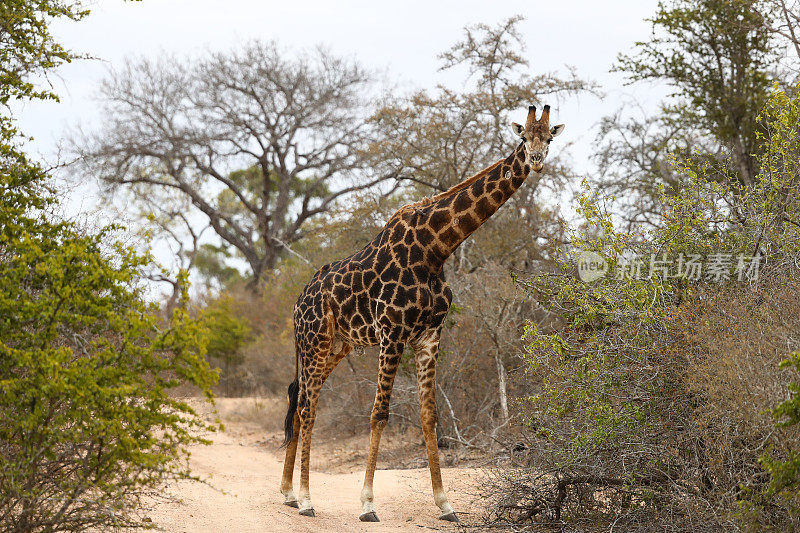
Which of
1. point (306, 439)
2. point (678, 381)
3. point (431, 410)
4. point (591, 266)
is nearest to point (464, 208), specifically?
point (591, 266)

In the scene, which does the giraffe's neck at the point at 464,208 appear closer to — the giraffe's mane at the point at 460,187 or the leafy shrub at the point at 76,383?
the giraffe's mane at the point at 460,187

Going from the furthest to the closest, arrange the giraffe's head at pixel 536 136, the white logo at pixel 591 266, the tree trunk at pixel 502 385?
the tree trunk at pixel 502 385
the white logo at pixel 591 266
the giraffe's head at pixel 536 136

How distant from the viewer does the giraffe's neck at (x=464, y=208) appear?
23.5 ft

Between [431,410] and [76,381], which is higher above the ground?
[76,381]

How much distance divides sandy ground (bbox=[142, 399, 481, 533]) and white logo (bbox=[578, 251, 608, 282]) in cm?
217

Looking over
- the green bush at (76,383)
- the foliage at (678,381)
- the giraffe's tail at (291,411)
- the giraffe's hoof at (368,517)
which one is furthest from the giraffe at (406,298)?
the green bush at (76,383)

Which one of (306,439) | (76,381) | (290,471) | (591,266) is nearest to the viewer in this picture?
(76,381)

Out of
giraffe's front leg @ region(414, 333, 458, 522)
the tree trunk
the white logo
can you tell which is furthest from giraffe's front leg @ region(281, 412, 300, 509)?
the tree trunk

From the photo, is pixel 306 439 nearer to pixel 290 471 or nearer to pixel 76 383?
pixel 290 471

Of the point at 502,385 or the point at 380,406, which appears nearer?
the point at 380,406

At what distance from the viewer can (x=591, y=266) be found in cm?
701

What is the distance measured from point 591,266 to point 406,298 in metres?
1.71

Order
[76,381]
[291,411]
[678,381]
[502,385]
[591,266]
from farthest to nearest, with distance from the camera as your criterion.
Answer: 1. [502,385]
2. [291,411]
3. [591,266]
4. [678,381]
5. [76,381]

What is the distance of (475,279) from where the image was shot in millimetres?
12617
